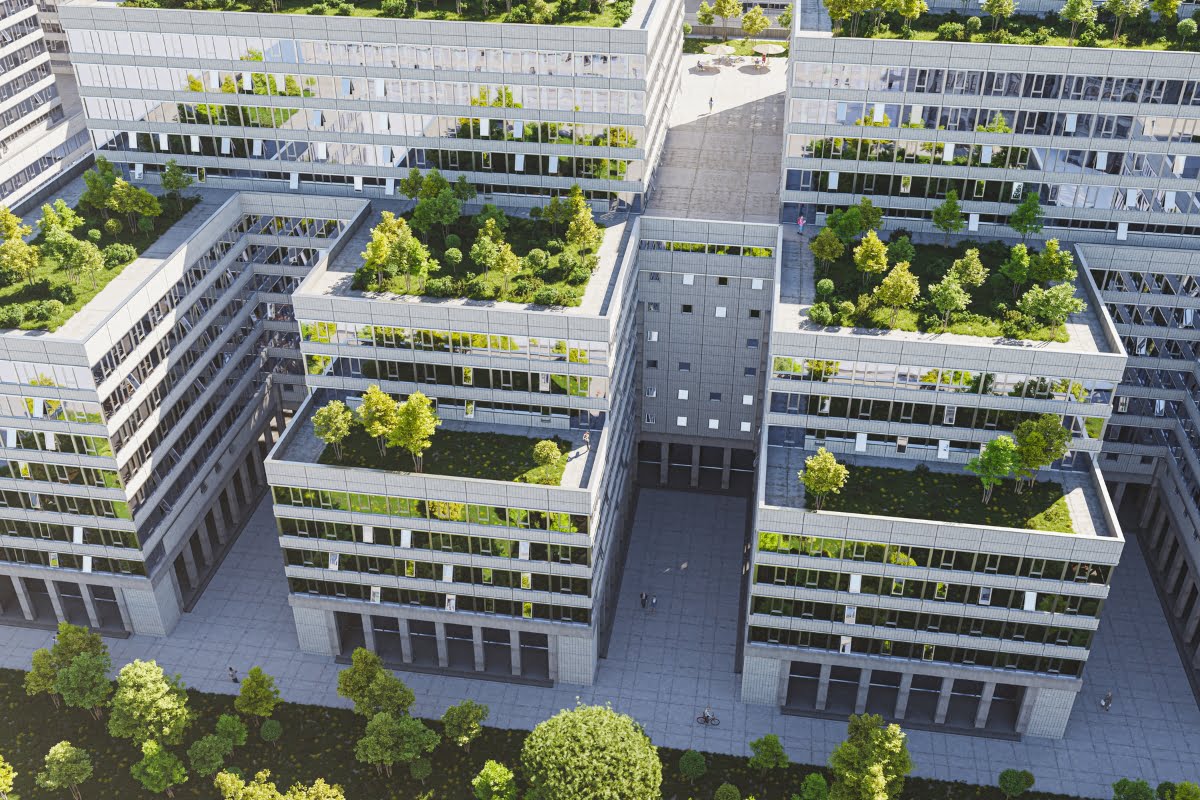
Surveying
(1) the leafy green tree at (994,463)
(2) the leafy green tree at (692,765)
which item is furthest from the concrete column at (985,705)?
(2) the leafy green tree at (692,765)

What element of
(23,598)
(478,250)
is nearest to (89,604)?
(23,598)

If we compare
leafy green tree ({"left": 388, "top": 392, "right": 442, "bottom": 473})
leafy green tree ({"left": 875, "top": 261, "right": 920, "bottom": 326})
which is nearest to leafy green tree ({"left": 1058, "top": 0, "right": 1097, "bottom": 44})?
leafy green tree ({"left": 875, "top": 261, "right": 920, "bottom": 326})

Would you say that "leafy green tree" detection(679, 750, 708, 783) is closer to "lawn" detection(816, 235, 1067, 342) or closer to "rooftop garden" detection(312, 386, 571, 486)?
"rooftop garden" detection(312, 386, 571, 486)

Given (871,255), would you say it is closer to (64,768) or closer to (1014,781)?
(1014,781)

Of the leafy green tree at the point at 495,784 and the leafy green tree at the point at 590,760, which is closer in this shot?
the leafy green tree at the point at 590,760

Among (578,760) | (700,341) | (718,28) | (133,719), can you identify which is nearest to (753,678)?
(578,760)

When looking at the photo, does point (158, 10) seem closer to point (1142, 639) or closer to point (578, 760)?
point (578, 760)

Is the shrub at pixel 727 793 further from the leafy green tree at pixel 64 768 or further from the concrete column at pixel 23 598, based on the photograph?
the concrete column at pixel 23 598
